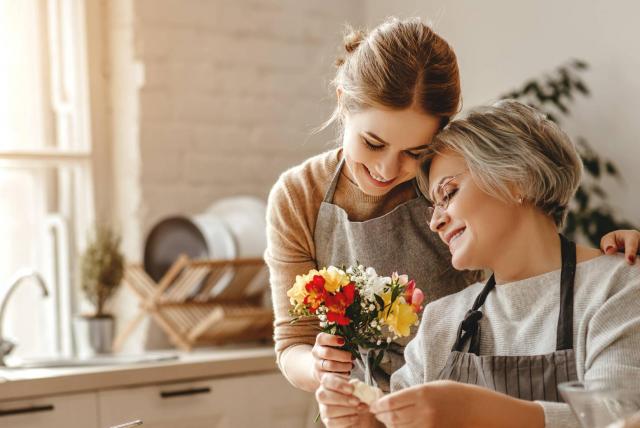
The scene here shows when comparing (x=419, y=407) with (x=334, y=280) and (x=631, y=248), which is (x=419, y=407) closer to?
(x=334, y=280)

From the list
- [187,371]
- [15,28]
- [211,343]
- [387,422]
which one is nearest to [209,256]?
[211,343]

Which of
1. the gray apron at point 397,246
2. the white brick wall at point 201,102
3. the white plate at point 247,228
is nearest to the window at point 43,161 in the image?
the white brick wall at point 201,102

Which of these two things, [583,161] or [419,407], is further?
[583,161]

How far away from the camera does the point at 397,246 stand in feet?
7.54

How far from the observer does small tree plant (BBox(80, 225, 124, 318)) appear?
11.5ft

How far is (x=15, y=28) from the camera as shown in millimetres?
3678

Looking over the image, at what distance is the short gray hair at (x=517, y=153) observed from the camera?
1.88 meters

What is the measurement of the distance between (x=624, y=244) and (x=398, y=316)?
1.57 feet

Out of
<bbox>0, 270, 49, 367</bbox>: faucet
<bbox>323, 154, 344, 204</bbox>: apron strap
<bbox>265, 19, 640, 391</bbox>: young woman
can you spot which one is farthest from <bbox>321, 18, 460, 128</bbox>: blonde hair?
<bbox>0, 270, 49, 367</bbox>: faucet

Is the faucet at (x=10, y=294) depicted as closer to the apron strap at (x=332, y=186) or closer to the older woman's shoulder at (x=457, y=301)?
the apron strap at (x=332, y=186)

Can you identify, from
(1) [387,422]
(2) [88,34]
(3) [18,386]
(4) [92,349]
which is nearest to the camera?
(1) [387,422]

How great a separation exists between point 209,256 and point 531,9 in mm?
1528

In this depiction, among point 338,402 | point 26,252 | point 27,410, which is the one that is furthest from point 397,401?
point 26,252

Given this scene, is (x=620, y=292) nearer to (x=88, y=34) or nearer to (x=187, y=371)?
(x=187, y=371)
